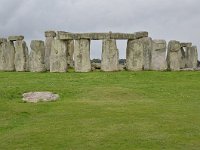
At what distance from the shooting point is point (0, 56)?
45125mm

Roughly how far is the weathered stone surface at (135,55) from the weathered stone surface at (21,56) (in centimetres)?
846

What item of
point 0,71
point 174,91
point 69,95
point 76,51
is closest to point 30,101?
point 69,95

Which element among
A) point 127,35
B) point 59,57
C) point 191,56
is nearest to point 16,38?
point 59,57

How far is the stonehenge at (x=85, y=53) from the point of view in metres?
41.4

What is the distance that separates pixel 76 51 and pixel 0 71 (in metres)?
7.20

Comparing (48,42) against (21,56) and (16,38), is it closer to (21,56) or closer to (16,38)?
(21,56)

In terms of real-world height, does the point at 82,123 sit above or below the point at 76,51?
below

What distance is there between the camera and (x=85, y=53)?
41.3 metres

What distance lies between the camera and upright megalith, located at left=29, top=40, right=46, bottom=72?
42.8 metres

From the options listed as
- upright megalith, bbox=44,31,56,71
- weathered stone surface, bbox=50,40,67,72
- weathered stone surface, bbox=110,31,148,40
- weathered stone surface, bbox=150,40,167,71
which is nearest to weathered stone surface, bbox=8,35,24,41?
upright megalith, bbox=44,31,56,71

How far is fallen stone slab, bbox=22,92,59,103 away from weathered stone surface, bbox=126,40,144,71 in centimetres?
1433

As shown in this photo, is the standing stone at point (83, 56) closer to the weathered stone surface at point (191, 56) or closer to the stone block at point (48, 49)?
the stone block at point (48, 49)

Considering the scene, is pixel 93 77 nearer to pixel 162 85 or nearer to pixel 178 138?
pixel 162 85

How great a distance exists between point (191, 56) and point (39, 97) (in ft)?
82.1
